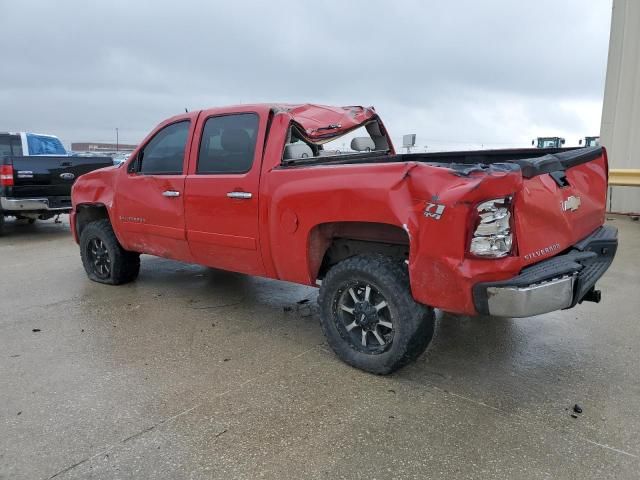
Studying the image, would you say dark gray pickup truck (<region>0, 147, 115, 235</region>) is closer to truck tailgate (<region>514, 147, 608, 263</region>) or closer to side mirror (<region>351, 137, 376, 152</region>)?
side mirror (<region>351, 137, 376, 152</region>)

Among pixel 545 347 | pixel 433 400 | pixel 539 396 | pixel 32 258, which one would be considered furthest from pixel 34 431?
pixel 32 258

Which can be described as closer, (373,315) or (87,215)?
(373,315)

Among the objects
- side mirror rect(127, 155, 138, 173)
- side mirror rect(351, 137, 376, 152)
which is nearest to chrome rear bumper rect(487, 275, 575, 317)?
side mirror rect(351, 137, 376, 152)

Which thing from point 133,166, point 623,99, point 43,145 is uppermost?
point 623,99

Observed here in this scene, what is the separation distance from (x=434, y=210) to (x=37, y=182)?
8.69m

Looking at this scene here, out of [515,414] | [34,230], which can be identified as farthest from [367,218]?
[34,230]

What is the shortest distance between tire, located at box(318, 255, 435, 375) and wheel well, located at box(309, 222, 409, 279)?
0.53 feet

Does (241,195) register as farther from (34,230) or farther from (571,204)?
(34,230)

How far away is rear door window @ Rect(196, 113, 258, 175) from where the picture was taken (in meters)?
4.19

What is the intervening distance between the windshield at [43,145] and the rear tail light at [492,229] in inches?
472

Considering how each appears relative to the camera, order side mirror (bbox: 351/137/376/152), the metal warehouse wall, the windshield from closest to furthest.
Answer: side mirror (bbox: 351/137/376/152)
the metal warehouse wall
the windshield

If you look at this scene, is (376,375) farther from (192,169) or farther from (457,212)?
(192,169)

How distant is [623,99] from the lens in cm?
1084

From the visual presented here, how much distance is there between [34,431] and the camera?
2.82m
